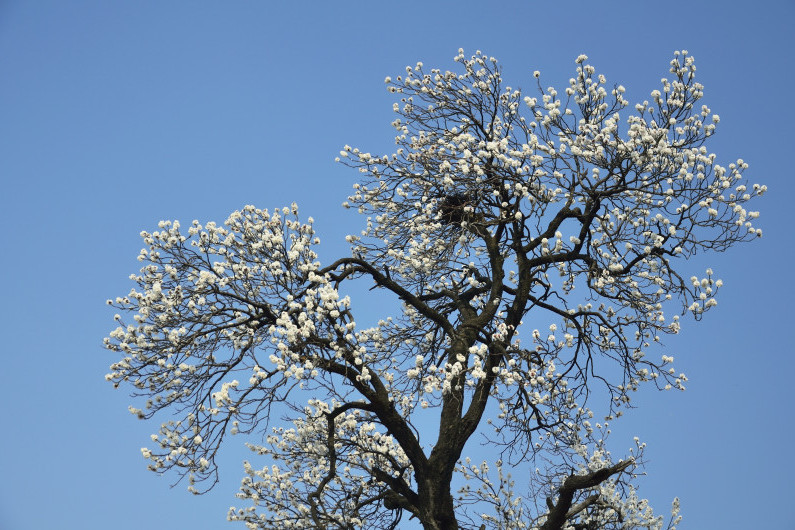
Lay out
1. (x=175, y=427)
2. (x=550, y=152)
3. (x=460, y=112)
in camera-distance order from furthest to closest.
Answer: (x=460, y=112), (x=550, y=152), (x=175, y=427)

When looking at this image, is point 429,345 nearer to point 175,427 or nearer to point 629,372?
point 629,372

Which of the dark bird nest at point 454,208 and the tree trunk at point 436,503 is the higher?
the dark bird nest at point 454,208

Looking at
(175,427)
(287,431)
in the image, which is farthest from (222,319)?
(287,431)

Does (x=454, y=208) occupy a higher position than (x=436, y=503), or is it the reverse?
(x=454, y=208)

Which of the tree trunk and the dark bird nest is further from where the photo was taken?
the dark bird nest

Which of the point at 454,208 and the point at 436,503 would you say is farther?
the point at 454,208

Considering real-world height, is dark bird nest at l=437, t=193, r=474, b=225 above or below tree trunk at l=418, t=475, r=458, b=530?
above

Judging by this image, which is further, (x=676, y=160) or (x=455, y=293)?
(x=455, y=293)

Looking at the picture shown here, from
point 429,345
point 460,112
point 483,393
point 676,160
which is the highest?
point 460,112

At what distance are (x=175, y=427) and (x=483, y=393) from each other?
14.0ft

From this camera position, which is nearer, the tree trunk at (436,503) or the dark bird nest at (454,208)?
the tree trunk at (436,503)

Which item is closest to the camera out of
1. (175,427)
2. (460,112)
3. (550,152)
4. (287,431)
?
(175,427)

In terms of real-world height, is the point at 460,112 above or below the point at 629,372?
above

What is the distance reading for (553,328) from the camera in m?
11.4
